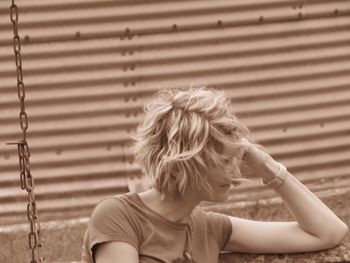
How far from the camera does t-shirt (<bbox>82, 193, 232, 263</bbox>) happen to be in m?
3.32

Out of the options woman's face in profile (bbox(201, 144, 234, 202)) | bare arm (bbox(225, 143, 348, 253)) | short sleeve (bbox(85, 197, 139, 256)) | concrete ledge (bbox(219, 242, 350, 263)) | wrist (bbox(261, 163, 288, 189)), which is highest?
woman's face in profile (bbox(201, 144, 234, 202))

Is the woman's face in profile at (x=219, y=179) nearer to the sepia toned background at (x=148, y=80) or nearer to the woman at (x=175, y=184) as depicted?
the woman at (x=175, y=184)

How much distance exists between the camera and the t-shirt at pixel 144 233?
332 cm

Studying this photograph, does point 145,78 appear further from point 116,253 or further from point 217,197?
point 116,253

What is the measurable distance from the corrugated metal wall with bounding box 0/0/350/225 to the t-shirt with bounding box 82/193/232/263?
2.78 m

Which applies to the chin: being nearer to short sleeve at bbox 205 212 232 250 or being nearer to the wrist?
short sleeve at bbox 205 212 232 250

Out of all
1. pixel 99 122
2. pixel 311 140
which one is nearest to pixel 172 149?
pixel 99 122

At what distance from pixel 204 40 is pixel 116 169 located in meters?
1.16

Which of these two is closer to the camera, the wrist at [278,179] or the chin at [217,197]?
the chin at [217,197]

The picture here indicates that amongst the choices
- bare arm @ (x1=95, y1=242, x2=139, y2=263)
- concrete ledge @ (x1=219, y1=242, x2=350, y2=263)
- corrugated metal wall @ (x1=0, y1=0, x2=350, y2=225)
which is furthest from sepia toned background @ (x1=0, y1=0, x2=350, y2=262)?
bare arm @ (x1=95, y1=242, x2=139, y2=263)

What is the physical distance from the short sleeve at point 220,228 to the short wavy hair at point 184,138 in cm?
30

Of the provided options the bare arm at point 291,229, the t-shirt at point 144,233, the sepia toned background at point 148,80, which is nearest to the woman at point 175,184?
the t-shirt at point 144,233

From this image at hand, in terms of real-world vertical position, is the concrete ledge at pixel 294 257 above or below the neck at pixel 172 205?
below

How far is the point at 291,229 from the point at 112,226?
860 millimetres
